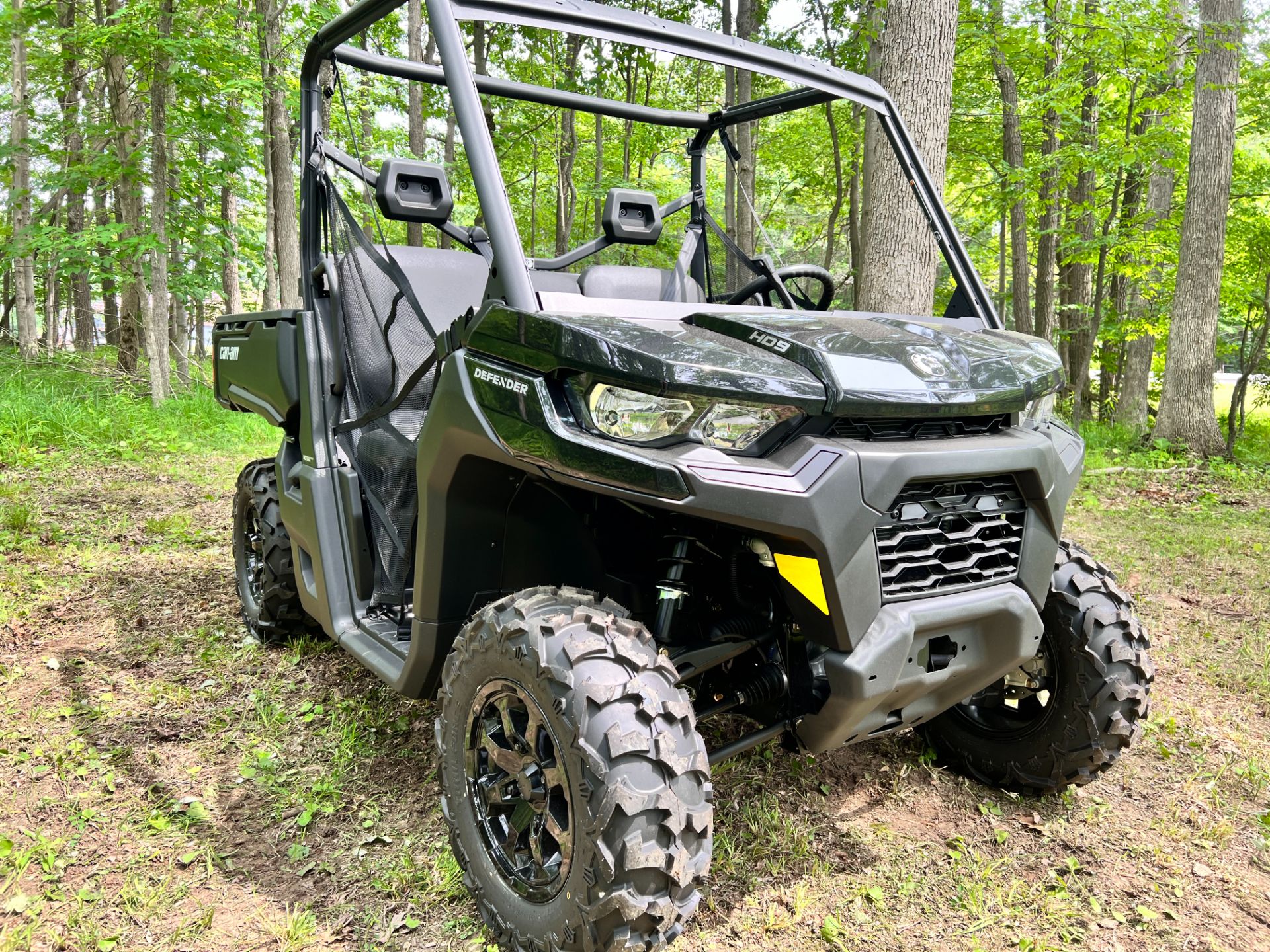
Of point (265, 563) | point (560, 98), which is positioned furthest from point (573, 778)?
point (560, 98)

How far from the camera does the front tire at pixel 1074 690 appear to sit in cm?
244

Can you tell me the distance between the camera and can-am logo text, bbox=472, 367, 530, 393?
184 centimetres

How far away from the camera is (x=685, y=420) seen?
174 centimetres

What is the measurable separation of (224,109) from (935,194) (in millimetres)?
8448

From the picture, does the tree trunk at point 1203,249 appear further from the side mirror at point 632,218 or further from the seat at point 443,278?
the side mirror at point 632,218

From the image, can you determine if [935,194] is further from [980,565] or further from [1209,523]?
[1209,523]

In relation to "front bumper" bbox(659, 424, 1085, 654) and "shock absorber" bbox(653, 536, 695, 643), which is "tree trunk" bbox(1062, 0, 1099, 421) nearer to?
"front bumper" bbox(659, 424, 1085, 654)

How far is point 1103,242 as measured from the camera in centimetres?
923

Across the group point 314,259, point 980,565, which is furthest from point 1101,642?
point 314,259

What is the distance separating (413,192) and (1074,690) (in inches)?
87.8

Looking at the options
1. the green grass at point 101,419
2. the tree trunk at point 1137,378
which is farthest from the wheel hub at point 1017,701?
the tree trunk at point 1137,378

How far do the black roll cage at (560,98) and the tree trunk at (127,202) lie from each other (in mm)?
5944

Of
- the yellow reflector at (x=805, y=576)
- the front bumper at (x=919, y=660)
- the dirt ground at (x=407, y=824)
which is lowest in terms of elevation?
the dirt ground at (x=407, y=824)

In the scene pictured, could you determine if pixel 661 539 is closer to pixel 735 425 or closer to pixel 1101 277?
pixel 735 425
